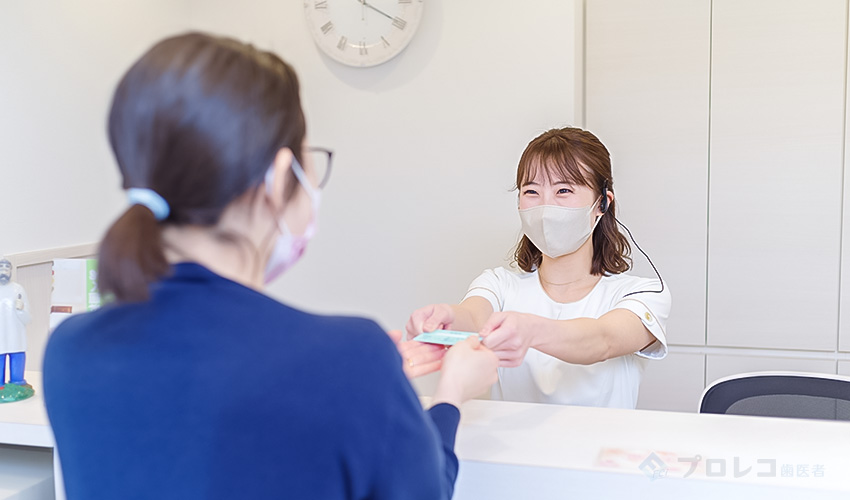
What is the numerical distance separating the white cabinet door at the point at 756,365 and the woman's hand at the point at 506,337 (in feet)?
6.17

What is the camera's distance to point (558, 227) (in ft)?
5.93

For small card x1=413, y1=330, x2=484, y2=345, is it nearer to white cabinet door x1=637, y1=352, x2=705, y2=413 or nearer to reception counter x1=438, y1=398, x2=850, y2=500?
reception counter x1=438, y1=398, x2=850, y2=500

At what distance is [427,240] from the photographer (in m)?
3.04

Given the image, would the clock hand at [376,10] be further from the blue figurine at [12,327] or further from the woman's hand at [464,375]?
the woman's hand at [464,375]

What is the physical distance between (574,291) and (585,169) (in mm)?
323

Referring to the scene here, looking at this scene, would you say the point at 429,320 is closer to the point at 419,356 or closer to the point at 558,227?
the point at 419,356

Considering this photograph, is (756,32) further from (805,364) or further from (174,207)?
(174,207)

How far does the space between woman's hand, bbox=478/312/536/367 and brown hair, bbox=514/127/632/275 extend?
539mm

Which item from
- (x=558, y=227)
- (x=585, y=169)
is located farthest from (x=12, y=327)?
(x=585, y=169)

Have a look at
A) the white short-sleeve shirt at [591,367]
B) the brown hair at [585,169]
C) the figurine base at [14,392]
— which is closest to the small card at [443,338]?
the white short-sleeve shirt at [591,367]

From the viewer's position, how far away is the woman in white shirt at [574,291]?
1.68 metres

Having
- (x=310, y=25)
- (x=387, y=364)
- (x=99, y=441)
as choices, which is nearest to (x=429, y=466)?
(x=387, y=364)

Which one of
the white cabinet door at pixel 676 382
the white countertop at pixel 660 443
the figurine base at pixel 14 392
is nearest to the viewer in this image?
the white countertop at pixel 660 443

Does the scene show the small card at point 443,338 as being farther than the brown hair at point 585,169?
No
